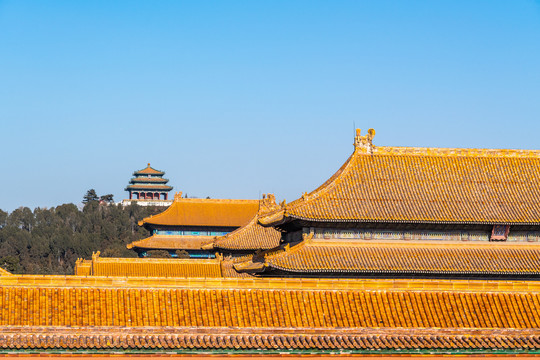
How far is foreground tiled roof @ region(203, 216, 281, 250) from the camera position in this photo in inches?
2232

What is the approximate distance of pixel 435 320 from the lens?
27672 millimetres

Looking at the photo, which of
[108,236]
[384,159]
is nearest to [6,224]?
[108,236]

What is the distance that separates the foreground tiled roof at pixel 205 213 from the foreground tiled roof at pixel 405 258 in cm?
4217

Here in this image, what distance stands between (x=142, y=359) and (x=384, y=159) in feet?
63.7

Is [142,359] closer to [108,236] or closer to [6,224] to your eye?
[108,236]

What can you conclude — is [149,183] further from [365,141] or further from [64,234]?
[365,141]

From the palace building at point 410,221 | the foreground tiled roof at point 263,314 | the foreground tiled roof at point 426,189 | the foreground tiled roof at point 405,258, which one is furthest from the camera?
the foreground tiled roof at point 426,189

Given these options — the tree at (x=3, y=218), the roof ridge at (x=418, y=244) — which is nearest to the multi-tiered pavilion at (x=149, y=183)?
the tree at (x=3, y=218)

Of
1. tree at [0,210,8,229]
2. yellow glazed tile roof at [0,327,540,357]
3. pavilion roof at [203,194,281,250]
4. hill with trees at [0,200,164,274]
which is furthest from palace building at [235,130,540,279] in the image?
tree at [0,210,8,229]

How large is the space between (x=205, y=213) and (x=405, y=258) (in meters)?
47.6

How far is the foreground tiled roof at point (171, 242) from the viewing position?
257 feet

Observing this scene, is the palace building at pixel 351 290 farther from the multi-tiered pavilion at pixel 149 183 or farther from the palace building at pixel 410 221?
the multi-tiered pavilion at pixel 149 183

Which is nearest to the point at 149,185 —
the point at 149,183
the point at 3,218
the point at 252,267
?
the point at 149,183

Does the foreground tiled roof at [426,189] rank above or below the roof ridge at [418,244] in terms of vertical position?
above
